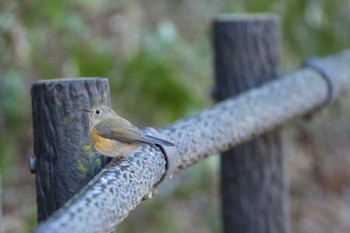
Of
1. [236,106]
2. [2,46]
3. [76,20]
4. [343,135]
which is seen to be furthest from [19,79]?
[343,135]

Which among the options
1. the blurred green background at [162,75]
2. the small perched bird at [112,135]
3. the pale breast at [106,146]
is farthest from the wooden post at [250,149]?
the pale breast at [106,146]

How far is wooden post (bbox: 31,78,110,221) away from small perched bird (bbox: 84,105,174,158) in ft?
0.09

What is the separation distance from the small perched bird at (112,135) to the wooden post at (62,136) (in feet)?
0.09

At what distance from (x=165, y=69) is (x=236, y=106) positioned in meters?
1.79

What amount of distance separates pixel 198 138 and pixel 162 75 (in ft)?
7.14

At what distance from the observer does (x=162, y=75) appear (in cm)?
492

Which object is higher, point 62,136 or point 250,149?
point 62,136

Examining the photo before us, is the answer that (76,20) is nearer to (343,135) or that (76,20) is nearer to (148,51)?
(148,51)

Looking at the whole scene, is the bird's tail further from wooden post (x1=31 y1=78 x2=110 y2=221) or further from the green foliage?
the green foliage

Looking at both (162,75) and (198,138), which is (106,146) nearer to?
(198,138)

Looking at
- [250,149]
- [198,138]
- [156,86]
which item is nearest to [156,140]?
[198,138]

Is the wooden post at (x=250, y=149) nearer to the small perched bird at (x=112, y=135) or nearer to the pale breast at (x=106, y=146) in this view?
the small perched bird at (x=112, y=135)

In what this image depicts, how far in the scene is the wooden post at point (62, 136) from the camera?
6.91 ft

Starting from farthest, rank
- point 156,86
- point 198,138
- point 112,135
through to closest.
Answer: point 156,86, point 198,138, point 112,135
